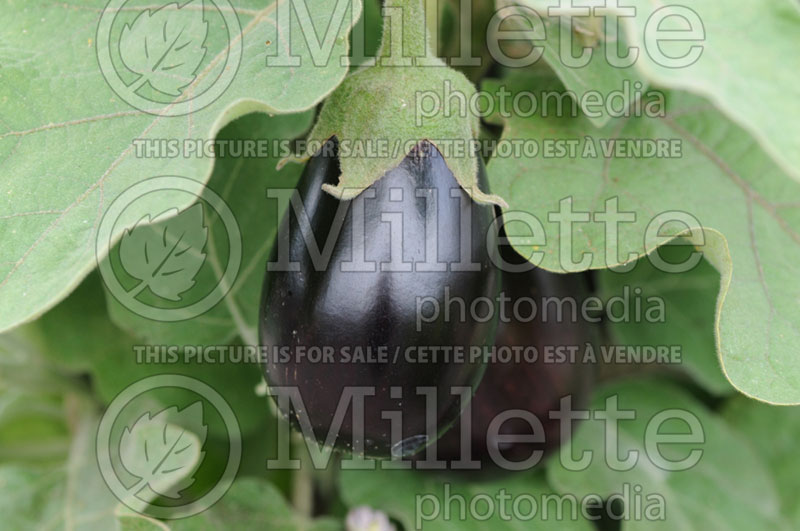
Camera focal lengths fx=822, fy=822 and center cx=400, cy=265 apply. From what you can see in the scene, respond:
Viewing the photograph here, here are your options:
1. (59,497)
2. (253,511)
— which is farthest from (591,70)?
(59,497)

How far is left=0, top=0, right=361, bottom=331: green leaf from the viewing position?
1.45 ft

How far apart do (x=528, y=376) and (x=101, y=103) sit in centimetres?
38

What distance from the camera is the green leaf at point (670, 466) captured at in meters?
0.79

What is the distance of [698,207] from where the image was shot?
592 millimetres

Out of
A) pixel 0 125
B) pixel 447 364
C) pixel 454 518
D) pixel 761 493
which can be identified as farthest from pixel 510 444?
pixel 0 125

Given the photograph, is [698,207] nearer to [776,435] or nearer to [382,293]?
[382,293]

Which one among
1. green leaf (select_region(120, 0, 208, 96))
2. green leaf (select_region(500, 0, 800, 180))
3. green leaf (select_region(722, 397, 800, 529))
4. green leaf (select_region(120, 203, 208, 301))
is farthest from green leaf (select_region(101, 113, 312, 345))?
green leaf (select_region(722, 397, 800, 529))

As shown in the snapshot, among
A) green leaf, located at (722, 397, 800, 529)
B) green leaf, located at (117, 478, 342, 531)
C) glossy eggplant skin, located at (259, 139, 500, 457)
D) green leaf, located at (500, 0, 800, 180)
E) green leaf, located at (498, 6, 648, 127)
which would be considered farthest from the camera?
green leaf, located at (722, 397, 800, 529)

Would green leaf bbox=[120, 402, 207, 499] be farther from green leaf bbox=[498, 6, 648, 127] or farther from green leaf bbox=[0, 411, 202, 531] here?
green leaf bbox=[498, 6, 648, 127]

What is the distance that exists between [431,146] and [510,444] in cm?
31

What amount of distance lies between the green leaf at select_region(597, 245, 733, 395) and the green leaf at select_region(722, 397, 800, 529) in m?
0.12

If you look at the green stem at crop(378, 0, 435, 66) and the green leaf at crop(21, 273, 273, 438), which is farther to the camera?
the green leaf at crop(21, 273, 273, 438)

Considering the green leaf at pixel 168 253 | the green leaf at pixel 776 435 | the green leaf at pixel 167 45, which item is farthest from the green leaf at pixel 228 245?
the green leaf at pixel 776 435

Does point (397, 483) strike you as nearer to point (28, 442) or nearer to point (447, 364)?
point (447, 364)
